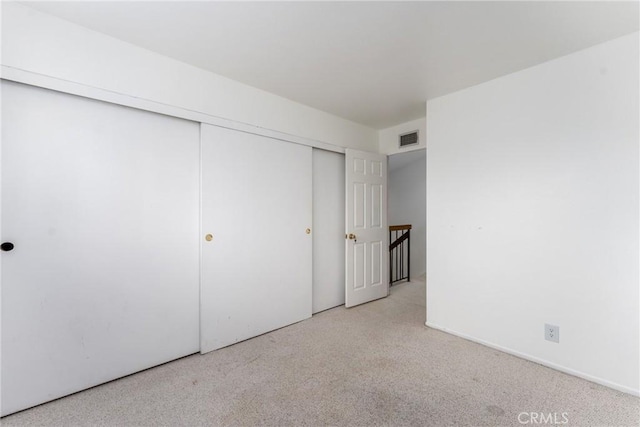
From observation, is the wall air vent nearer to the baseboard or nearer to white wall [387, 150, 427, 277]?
white wall [387, 150, 427, 277]

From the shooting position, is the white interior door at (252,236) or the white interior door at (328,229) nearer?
the white interior door at (252,236)

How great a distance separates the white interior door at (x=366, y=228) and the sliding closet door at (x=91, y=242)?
176 centimetres

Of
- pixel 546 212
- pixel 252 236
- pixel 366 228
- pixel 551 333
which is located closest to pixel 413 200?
pixel 366 228

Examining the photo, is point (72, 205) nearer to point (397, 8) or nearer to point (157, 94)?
point (157, 94)

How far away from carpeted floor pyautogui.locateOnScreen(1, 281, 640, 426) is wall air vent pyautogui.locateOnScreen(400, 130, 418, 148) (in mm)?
2306

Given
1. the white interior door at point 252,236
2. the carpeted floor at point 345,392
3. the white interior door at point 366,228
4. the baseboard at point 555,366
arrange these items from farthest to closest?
the white interior door at point 366,228 < the white interior door at point 252,236 < the baseboard at point 555,366 < the carpeted floor at point 345,392

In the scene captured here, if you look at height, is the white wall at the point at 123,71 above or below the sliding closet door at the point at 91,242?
above

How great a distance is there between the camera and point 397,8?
157 cm

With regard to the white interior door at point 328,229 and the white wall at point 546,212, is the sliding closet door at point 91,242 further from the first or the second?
the white wall at point 546,212

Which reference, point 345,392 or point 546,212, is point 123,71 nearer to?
point 345,392

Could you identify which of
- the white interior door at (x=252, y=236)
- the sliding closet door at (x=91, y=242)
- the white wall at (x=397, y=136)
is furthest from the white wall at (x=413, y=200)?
the sliding closet door at (x=91, y=242)

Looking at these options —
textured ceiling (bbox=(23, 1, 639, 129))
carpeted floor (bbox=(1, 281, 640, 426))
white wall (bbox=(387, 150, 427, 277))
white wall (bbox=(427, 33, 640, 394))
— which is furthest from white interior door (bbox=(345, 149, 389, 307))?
white wall (bbox=(387, 150, 427, 277))

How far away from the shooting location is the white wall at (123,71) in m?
1.56

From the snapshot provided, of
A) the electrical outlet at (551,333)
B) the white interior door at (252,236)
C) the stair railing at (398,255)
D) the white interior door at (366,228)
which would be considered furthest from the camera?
the stair railing at (398,255)
